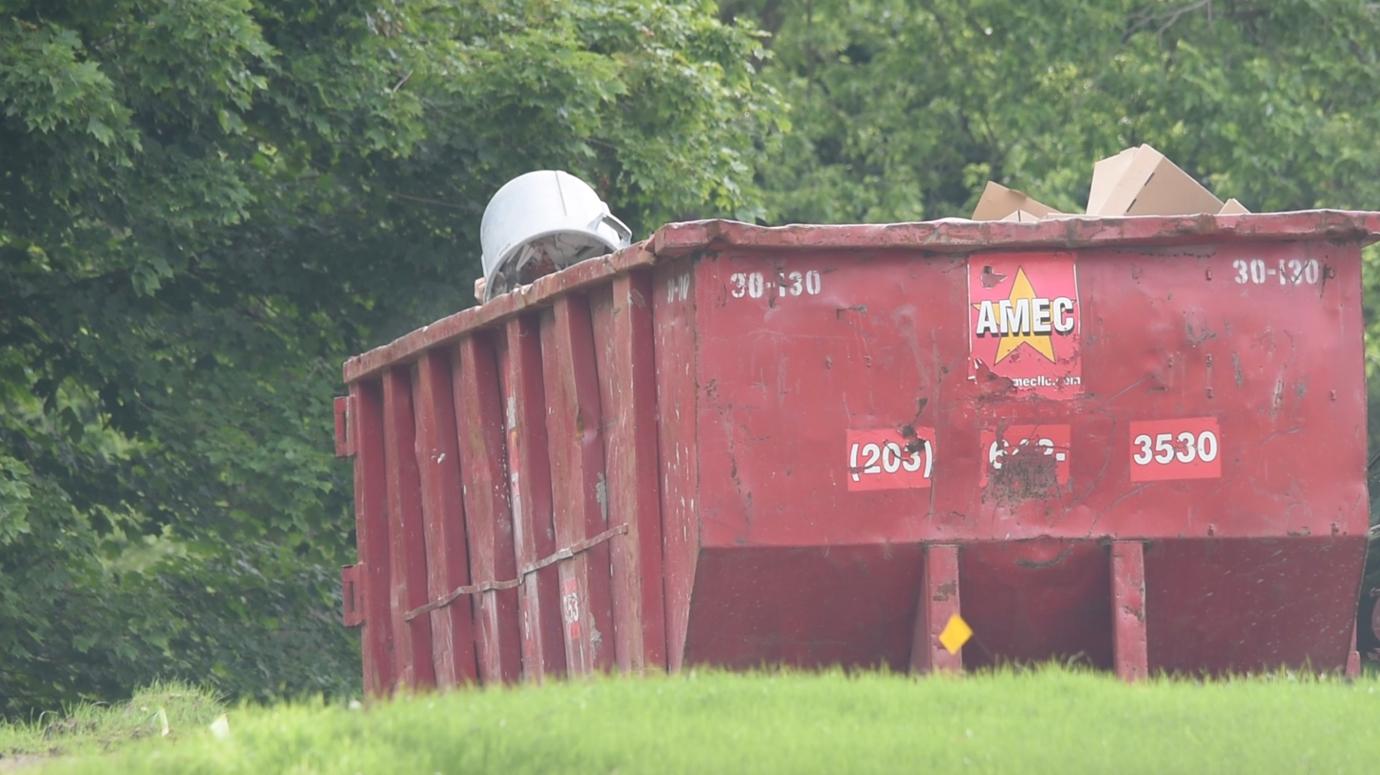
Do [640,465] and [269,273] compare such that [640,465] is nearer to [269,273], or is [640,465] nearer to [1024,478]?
[1024,478]

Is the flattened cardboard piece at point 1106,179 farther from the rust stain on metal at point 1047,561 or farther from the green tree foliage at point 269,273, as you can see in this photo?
the green tree foliage at point 269,273

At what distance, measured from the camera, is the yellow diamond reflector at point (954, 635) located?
6773mm

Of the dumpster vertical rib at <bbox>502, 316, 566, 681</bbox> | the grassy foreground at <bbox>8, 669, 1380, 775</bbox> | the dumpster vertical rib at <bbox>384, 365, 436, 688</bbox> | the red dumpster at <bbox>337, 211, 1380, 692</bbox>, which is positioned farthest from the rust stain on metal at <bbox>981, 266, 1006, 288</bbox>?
the dumpster vertical rib at <bbox>384, 365, 436, 688</bbox>

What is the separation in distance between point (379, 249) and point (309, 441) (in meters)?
1.46

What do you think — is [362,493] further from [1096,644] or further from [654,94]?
[654,94]

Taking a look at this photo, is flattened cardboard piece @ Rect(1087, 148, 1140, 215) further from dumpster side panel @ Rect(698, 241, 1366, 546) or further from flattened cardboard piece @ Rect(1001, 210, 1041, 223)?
dumpster side panel @ Rect(698, 241, 1366, 546)

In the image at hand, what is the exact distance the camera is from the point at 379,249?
15055 millimetres

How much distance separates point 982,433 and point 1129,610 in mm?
704

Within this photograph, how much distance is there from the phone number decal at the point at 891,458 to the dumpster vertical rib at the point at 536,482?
1.47m

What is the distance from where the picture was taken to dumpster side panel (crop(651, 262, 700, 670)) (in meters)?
6.59

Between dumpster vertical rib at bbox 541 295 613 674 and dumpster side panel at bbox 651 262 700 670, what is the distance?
41 centimetres

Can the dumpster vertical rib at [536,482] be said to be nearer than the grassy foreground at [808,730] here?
No

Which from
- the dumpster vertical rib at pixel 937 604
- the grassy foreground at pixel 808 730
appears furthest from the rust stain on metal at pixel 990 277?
the grassy foreground at pixel 808 730

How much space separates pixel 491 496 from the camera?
820 cm
